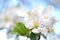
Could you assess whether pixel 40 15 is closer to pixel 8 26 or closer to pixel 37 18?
pixel 37 18

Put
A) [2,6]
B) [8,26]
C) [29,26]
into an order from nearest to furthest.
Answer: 1. [29,26]
2. [8,26]
3. [2,6]

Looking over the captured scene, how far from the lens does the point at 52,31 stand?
2.31 feet

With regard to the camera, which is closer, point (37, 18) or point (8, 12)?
point (37, 18)

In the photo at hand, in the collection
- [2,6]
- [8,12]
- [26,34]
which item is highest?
[2,6]

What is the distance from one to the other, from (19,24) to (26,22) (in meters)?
0.04

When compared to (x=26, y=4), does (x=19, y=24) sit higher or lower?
lower

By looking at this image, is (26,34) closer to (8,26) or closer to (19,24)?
(19,24)

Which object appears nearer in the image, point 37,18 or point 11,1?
point 37,18

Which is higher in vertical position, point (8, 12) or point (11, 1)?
point (11, 1)

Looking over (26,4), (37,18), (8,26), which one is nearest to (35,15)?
(37,18)

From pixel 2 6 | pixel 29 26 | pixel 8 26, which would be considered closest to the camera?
pixel 29 26

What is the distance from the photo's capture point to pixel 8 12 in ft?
3.02

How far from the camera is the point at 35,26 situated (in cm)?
69

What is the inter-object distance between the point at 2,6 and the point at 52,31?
60 centimetres
